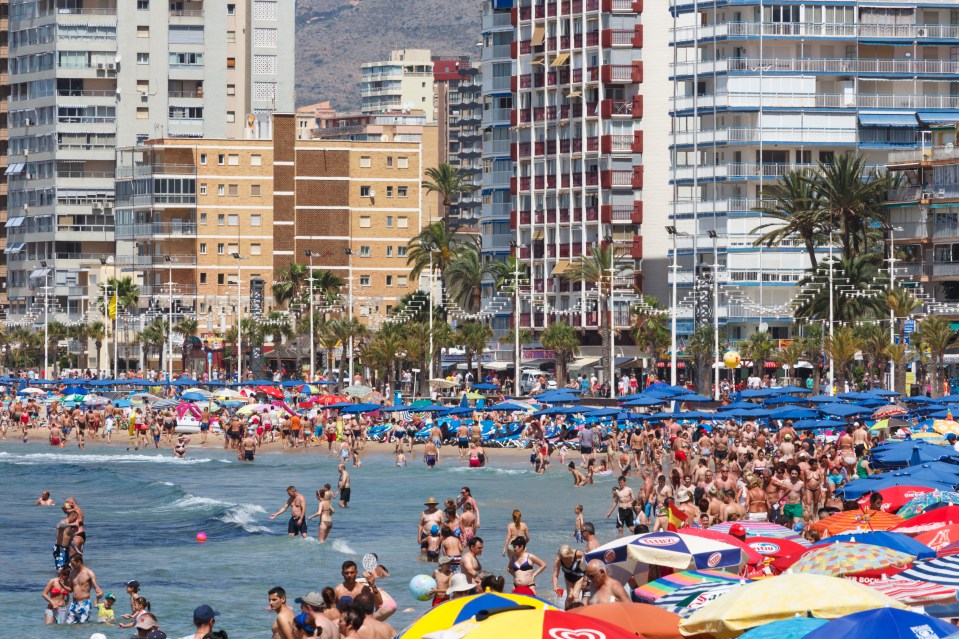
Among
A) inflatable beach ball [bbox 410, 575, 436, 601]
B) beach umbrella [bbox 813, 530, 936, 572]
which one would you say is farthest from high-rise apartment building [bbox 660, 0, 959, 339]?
inflatable beach ball [bbox 410, 575, 436, 601]

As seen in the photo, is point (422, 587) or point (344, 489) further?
point (344, 489)

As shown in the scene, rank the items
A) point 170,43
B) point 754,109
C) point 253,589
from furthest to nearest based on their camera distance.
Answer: point 170,43
point 754,109
point 253,589

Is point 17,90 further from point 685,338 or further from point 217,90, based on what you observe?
point 685,338

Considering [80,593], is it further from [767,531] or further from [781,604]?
[781,604]

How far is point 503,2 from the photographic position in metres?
114

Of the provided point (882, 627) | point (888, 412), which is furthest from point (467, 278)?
point (882, 627)

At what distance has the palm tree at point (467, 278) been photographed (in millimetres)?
107750

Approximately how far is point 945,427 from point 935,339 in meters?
28.6

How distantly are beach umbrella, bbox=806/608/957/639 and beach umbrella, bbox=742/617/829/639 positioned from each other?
1.36 ft

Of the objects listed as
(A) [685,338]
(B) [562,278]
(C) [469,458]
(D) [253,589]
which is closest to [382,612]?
(D) [253,589]

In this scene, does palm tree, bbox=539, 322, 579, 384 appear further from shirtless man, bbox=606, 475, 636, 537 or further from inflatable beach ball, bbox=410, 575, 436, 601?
inflatable beach ball, bbox=410, 575, 436, 601

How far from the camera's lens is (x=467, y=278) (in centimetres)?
10825

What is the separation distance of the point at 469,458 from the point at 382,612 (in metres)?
36.7

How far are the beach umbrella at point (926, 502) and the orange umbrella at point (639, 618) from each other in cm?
973
